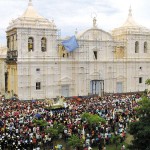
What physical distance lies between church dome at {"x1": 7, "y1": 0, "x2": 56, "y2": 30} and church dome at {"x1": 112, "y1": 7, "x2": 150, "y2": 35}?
38.7 ft

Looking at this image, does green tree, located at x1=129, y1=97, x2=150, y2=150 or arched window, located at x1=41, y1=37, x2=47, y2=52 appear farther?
arched window, located at x1=41, y1=37, x2=47, y2=52

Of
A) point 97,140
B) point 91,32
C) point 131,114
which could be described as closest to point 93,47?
point 91,32

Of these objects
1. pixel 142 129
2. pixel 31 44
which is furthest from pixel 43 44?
pixel 142 129

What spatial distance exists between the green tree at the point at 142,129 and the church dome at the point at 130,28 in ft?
114

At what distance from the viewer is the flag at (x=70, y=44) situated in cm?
4538

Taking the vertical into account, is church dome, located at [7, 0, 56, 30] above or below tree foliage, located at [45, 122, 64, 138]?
above

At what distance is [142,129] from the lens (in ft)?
56.3

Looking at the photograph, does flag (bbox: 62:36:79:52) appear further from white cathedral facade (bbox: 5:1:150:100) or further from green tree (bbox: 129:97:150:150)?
green tree (bbox: 129:97:150:150)

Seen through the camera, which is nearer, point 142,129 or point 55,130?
point 142,129

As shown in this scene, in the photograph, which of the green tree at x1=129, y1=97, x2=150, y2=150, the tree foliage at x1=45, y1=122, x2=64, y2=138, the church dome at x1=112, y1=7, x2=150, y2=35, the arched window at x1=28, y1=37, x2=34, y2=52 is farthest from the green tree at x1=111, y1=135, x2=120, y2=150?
the church dome at x1=112, y1=7, x2=150, y2=35

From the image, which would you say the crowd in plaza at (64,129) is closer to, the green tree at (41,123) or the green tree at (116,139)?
the green tree at (41,123)

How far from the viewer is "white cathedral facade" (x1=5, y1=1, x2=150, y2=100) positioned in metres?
43.1

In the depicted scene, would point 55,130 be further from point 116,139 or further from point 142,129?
point 142,129

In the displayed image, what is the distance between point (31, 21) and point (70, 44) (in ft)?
19.2
